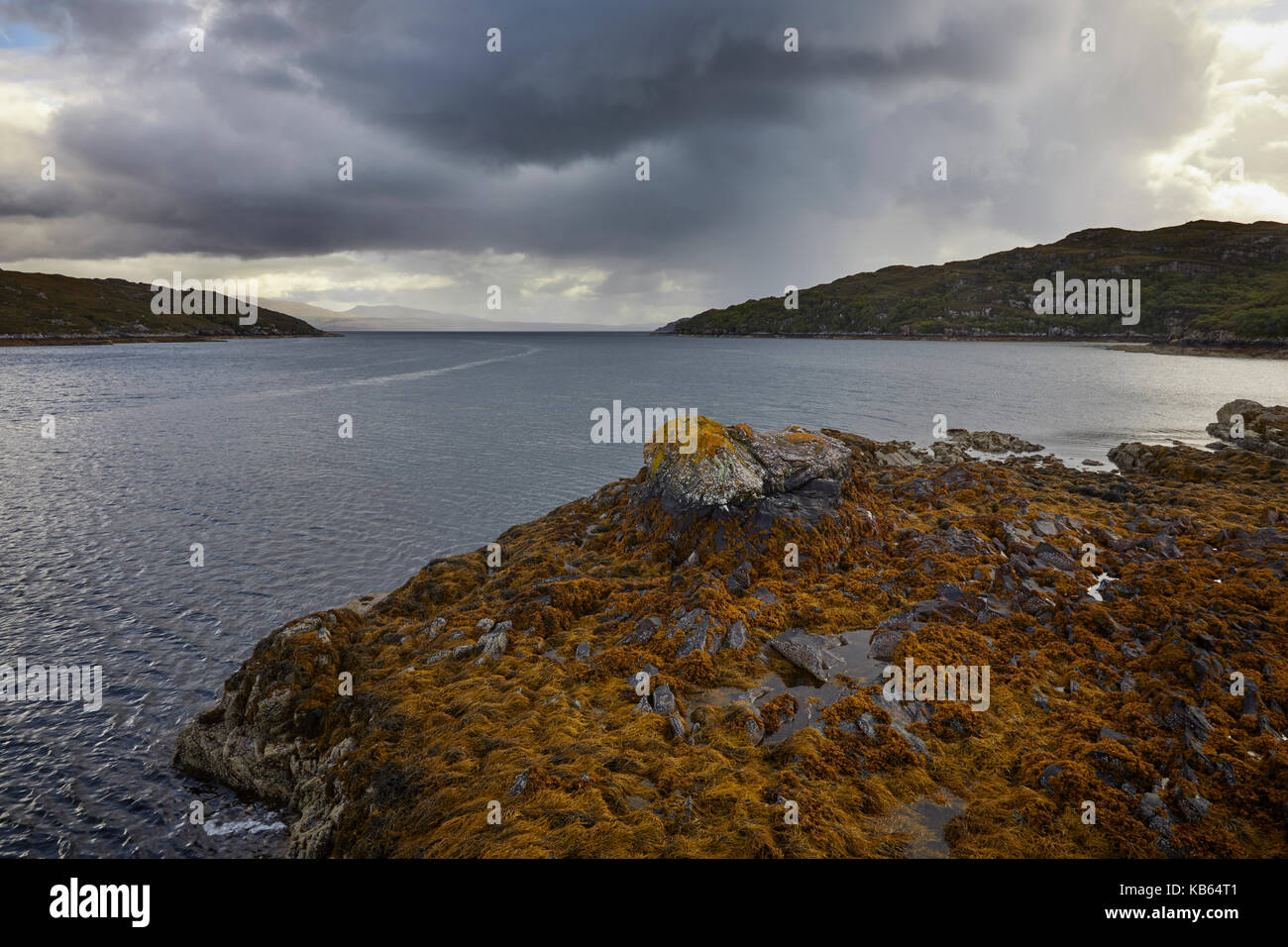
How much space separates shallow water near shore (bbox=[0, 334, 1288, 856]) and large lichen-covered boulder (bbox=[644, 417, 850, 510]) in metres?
11.3

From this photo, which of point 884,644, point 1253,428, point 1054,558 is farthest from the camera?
point 1253,428

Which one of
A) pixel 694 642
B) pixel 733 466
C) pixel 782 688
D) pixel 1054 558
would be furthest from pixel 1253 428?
pixel 694 642

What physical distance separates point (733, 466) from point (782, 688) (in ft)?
29.5

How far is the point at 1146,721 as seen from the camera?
10.1 meters

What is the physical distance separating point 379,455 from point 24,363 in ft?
439

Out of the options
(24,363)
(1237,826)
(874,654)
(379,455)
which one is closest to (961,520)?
(874,654)

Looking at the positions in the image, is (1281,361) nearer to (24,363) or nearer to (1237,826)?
(1237,826)

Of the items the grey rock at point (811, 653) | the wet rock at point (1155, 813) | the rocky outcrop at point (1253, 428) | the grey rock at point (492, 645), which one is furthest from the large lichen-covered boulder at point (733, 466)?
the rocky outcrop at point (1253, 428)

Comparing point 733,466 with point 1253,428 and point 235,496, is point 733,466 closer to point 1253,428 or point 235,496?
point 235,496

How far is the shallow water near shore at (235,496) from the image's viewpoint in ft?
41.5

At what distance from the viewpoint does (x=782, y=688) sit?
12.3m

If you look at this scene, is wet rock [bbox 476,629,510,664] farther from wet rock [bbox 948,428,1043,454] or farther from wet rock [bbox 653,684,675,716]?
wet rock [bbox 948,428,1043,454]

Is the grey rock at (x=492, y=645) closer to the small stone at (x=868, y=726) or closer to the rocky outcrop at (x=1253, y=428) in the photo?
the small stone at (x=868, y=726)

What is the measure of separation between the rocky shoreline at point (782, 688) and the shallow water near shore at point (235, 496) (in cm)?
230
